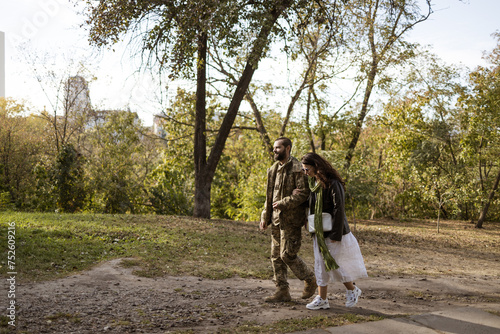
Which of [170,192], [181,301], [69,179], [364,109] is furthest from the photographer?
[364,109]

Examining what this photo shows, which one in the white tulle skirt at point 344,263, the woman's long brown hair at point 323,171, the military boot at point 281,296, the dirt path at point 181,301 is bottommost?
the dirt path at point 181,301

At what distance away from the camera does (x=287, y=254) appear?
205 inches

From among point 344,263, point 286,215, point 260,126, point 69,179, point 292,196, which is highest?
point 260,126

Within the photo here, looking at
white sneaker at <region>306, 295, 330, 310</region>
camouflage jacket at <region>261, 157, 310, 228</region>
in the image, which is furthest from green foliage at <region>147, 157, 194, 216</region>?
white sneaker at <region>306, 295, 330, 310</region>

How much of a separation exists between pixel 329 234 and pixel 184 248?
A: 4.64m

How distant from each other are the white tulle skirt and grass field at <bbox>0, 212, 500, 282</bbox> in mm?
2422

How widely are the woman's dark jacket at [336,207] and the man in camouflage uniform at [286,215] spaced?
0.97ft

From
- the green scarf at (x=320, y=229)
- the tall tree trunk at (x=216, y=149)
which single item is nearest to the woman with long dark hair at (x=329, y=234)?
the green scarf at (x=320, y=229)

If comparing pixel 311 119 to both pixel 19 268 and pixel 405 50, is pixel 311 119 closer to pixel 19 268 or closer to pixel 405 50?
pixel 405 50

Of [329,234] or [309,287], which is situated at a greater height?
[329,234]

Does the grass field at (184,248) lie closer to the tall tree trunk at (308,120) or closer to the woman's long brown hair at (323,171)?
the woman's long brown hair at (323,171)

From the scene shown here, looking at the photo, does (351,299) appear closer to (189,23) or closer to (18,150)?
(189,23)

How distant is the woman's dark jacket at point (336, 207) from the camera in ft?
15.9

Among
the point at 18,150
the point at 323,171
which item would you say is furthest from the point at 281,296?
the point at 18,150
